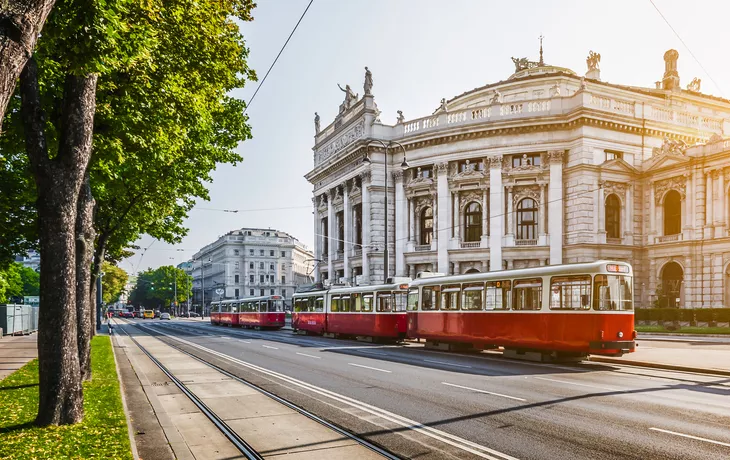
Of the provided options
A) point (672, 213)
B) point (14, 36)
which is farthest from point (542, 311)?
point (672, 213)

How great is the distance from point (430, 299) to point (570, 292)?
8329mm

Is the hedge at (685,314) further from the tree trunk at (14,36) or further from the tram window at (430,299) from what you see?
the tree trunk at (14,36)

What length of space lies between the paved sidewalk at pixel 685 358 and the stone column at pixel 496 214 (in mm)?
21815

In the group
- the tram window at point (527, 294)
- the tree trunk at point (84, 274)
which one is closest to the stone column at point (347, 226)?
the tram window at point (527, 294)

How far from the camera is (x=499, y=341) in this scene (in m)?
21.9

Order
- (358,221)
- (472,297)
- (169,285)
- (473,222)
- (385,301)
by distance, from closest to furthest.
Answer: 1. (472,297)
2. (385,301)
3. (473,222)
4. (358,221)
5. (169,285)


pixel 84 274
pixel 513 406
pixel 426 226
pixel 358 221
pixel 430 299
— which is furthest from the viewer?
pixel 358 221

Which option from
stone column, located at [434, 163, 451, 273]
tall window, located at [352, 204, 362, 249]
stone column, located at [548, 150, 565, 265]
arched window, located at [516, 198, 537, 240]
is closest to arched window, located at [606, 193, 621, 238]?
stone column, located at [548, 150, 565, 265]

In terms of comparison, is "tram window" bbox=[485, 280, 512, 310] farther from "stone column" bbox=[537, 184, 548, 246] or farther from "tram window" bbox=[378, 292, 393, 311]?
"stone column" bbox=[537, 184, 548, 246]

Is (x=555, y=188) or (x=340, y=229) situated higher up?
(x=555, y=188)

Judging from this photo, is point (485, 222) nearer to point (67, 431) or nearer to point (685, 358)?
point (685, 358)

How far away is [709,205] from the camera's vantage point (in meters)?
40.1

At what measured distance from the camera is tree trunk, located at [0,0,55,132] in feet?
17.5

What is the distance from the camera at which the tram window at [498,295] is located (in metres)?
21.7
